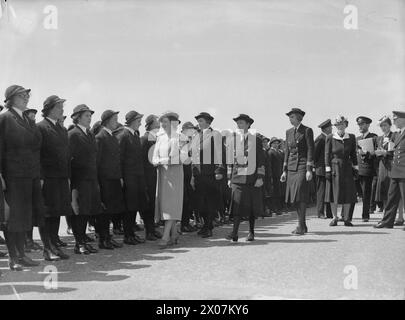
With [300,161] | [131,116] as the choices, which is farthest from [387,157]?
[131,116]

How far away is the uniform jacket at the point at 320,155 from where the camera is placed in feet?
45.5

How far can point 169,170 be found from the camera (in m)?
9.12

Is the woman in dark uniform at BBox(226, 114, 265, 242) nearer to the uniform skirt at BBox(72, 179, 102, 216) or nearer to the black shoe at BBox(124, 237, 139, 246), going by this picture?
the black shoe at BBox(124, 237, 139, 246)

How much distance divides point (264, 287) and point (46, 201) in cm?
373

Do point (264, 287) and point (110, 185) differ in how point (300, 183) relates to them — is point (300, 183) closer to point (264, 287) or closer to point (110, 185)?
point (110, 185)

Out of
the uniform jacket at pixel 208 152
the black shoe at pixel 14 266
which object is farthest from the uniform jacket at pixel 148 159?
the black shoe at pixel 14 266

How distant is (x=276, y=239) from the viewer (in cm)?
976

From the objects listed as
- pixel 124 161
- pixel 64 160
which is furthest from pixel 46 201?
pixel 124 161

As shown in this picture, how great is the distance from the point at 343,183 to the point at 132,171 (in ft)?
15.5

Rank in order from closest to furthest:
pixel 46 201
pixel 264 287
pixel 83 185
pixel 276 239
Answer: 1. pixel 264 287
2. pixel 46 201
3. pixel 83 185
4. pixel 276 239

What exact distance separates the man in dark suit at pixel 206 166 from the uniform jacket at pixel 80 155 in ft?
8.36

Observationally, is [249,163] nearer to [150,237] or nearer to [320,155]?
[150,237]
